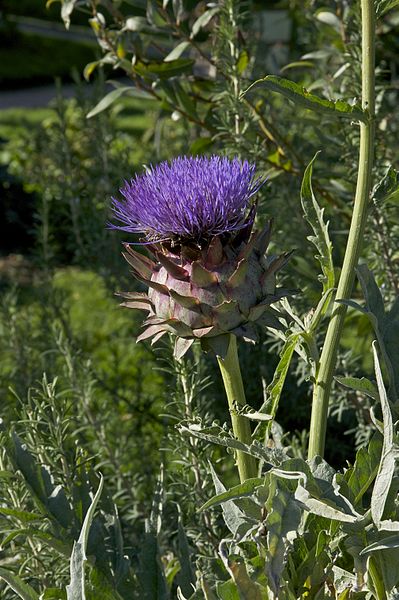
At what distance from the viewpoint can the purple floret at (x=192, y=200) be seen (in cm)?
93

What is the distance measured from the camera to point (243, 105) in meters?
1.55

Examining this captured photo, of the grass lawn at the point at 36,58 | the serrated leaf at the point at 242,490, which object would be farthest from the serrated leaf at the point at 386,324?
the grass lawn at the point at 36,58

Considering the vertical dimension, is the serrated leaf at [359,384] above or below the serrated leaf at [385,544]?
above

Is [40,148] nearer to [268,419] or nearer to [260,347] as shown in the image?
[260,347]

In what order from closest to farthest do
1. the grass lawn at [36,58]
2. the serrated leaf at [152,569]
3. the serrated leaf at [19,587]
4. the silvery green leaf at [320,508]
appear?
the silvery green leaf at [320,508], the serrated leaf at [19,587], the serrated leaf at [152,569], the grass lawn at [36,58]

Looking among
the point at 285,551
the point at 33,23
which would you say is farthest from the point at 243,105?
the point at 33,23

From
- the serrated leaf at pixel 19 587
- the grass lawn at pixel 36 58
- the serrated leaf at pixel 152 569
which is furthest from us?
the grass lawn at pixel 36 58

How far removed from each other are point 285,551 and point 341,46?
1169mm

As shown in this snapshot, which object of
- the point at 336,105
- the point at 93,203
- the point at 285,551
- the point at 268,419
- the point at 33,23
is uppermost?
the point at 33,23

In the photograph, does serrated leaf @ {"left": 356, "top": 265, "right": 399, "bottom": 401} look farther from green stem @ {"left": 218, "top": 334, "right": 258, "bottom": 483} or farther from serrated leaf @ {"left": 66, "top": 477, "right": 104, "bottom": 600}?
serrated leaf @ {"left": 66, "top": 477, "right": 104, "bottom": 600}

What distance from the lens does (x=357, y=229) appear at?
36.5 inches

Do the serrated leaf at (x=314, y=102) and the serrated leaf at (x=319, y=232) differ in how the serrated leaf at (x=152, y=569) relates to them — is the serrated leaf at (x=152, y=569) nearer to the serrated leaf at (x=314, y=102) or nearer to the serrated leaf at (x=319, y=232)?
the serrated leaf at (x=319, y=232)

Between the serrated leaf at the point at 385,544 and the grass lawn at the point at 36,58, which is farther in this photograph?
the grass lawn at the point at 36,58

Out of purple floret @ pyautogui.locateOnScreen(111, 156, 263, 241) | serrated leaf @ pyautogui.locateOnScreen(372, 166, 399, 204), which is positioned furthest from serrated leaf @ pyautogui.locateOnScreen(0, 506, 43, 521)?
serrated leaf @ pyautogui.locateOnScreen(372, 166, 399, 204)
